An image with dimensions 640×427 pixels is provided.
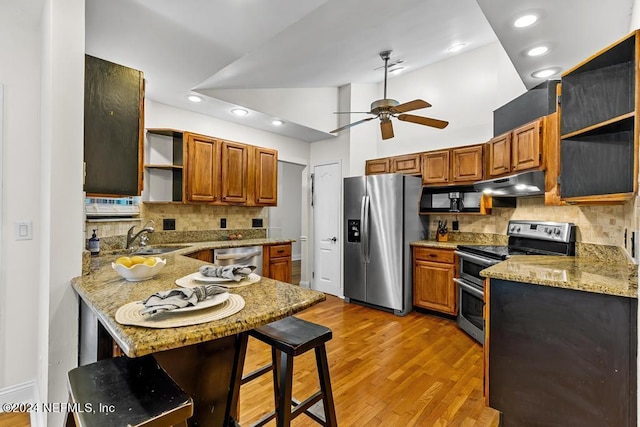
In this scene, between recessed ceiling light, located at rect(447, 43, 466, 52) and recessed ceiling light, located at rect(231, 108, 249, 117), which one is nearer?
recessed ceiling light, located at rect(447, 43, 466, 52)

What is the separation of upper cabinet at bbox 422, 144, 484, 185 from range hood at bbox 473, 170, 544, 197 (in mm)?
591

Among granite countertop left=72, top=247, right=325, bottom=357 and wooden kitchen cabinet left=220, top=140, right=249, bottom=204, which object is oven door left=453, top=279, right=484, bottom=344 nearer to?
granite countertop left=72, top=247, right=325, bottom=357

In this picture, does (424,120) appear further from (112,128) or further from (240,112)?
(112,128)

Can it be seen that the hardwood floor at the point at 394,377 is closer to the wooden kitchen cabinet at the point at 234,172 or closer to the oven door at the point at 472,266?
the oven door at the point at 472,266

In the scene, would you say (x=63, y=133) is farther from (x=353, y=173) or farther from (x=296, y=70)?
(x=353, y=173)

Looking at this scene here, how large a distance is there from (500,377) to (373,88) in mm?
4103

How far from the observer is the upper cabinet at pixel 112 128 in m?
1.75

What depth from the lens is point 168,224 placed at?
3.69m

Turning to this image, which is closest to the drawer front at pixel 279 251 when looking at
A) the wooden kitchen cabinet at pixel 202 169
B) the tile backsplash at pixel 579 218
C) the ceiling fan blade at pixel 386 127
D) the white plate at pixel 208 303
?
the wooden kitchen cabinet at pixel 202 169

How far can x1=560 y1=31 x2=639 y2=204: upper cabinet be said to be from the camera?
1.66 m

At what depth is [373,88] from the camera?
4770mm

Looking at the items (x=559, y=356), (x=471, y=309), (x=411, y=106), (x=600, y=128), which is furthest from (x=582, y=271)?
(x=411, y=106)

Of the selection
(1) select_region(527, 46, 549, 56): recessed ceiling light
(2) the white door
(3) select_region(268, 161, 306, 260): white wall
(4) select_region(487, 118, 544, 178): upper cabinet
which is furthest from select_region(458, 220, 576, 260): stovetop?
(3) select_region(268, 161, 306, 260): white wall

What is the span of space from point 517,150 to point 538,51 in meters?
0.90
